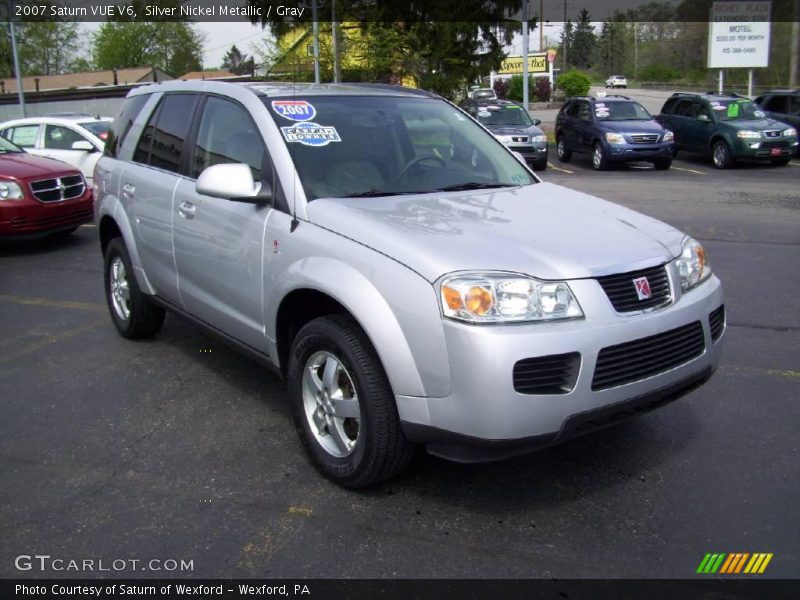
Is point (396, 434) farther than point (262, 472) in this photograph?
No

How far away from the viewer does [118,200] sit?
5.54 metres

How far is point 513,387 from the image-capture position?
2904mm

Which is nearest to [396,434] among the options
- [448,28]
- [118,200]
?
[118,200]

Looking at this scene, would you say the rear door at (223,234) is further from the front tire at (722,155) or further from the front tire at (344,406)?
the front tire at (722,155)

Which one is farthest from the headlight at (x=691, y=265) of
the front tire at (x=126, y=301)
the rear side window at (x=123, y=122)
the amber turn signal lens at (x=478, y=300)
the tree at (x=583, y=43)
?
the tree at (x=583, y=43)

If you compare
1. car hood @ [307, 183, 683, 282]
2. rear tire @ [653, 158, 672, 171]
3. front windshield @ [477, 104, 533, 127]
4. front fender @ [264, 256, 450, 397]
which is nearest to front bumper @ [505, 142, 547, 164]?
front windshield @ [477, 104, 533, 127]

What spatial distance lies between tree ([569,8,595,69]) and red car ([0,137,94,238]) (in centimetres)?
11292

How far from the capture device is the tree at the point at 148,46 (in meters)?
84.2

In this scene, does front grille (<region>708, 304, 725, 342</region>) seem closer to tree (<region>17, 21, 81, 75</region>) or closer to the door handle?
the door handle

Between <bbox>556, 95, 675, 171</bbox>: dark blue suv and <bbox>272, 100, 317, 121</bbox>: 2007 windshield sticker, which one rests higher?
<bbox>272, 100, 317, 121</bbox>: 2007 windshield sticker

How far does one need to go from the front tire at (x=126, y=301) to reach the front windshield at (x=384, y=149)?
2076 millimetres
